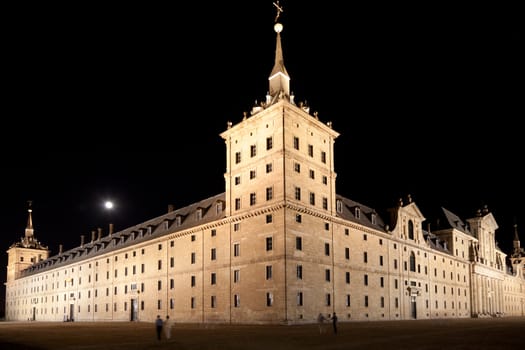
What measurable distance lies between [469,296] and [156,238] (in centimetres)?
5703

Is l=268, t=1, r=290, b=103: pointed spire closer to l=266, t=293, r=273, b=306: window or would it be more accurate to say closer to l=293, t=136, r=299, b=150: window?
l=293, t=136, r=299, b=150: window

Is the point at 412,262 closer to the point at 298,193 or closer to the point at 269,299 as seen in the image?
the point at 298,193

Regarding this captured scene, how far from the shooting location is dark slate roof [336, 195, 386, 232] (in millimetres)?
62150

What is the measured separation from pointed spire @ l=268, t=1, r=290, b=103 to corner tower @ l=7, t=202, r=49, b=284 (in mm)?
101801

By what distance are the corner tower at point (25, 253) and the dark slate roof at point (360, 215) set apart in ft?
322

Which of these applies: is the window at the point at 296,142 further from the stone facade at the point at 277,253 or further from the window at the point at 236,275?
the window at the point at 236,275

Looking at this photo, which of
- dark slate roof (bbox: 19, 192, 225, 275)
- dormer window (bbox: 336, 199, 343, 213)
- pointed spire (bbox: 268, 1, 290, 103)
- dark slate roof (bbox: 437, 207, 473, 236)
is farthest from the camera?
dark slate roof (bbox: 437, 207, 473, 236)

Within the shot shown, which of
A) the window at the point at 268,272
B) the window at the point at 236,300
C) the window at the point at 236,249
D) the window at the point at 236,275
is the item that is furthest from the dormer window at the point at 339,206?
the window at the point at 236,300

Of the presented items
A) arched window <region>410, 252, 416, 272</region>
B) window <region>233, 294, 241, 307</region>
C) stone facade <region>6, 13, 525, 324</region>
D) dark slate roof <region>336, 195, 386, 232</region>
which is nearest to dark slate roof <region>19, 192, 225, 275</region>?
stone facade <region>6, 13, 525, 324</region>

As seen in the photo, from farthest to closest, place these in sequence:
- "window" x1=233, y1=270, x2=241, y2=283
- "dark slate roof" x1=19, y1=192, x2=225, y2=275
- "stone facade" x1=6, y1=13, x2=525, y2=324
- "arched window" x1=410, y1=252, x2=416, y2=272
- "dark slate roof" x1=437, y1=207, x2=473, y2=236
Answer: "dark slate roof" x1=437, y1=207, x2=473, y2=236, "arched window" x1=410, y1=252, x2=416, y2=272, "dark slate roof" x1=19, y1=192, x2=225, y2=275, "window" x1=233, y1=270, x2=241, y2=283, "stone facade" x1=6, y1=13, x2=525, y2=324

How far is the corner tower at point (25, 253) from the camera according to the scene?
13162 centimetres

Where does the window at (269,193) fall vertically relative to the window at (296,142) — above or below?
below

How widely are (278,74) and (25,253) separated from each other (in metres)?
104

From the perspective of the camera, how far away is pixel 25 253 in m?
133
